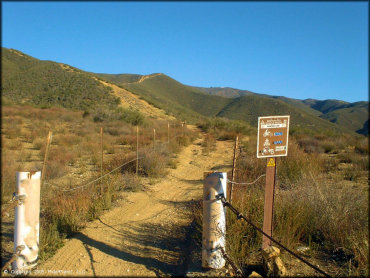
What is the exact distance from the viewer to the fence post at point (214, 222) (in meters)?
3.74

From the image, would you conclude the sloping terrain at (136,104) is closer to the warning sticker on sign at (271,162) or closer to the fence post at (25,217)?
the warning sticker on sign at (271,162)

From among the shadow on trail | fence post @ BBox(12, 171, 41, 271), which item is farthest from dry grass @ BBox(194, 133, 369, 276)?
fence post @ BBox(12, 171, 41, 271)

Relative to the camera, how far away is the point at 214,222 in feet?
12.3

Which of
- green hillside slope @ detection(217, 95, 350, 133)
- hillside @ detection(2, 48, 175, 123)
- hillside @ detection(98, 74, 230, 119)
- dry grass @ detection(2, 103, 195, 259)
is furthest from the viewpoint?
hillside @ detection(98, 74, 230, 119)

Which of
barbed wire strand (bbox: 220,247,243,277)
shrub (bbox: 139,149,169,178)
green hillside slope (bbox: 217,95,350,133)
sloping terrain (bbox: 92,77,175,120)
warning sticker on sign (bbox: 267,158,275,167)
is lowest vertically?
barbed wire strand (bbox: 220,247,243,277)

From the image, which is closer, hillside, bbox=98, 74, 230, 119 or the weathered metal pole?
the weathered metal pole

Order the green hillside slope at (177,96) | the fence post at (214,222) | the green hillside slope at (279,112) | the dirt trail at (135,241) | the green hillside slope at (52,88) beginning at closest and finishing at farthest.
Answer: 1. the fence post at (214,222)
2. the dirt trail at (135,241)
3. the green hillside slope at (279,112)
4. the green hillside slope at (52,88)
5. the green hillside slope at (177,96)

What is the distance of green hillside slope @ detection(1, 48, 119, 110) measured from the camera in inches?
1336

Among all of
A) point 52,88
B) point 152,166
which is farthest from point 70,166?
point 52,88

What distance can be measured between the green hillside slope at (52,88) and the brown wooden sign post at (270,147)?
2956 centimetres

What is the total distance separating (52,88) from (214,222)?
132 ft

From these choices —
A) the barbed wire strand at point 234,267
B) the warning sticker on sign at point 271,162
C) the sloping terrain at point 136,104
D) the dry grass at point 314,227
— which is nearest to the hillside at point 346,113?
the dry grass at point 314,227

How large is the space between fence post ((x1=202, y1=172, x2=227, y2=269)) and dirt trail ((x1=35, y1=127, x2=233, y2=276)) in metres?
0.50

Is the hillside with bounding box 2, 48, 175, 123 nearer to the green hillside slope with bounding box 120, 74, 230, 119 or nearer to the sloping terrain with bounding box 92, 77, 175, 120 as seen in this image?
the sloping terrain with bounding box 92, 77, 175, 120
